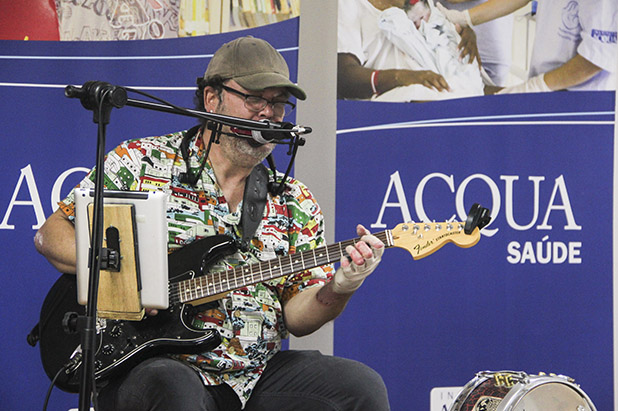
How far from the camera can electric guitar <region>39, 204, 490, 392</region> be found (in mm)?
2027

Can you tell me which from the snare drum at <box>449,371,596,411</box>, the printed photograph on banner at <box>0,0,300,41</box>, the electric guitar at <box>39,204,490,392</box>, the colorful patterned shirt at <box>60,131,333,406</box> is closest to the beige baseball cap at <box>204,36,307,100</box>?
the colorful patterned shirt at <box>60,131,333,406</box>

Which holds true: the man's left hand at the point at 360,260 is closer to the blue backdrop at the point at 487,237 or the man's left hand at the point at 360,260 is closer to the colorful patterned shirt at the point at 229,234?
the colorful patterned shirt at the point at 229,234

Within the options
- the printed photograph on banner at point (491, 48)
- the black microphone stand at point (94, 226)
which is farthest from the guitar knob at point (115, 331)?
the printed photograph on banner at point (491, 48)

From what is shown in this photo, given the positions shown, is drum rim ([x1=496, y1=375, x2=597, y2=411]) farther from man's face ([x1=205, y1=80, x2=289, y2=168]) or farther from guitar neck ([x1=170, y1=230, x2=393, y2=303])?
man's face ([x1=205, y1=80, x2=289, y2=168])

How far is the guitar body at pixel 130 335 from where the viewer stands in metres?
2.02

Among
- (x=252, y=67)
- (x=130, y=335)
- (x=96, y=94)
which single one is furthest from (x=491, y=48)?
(x=96, y=94)

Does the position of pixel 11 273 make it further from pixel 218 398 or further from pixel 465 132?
pixel 465 132

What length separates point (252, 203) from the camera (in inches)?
93.7

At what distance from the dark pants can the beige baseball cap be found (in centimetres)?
85

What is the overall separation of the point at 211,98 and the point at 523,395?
1404 millimetres

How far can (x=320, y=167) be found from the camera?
331 centimetres

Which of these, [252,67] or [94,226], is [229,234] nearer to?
[252,67]

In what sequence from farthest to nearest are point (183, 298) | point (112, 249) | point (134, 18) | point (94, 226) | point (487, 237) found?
point (487, 237) < point (134, 18) < point (183, 298) < point (112, 249) < point (94, 226)

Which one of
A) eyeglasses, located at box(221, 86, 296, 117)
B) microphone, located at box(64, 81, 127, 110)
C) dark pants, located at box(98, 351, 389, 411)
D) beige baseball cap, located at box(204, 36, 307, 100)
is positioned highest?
beige baseball cap, located at box(204, 36, 307, 100)
